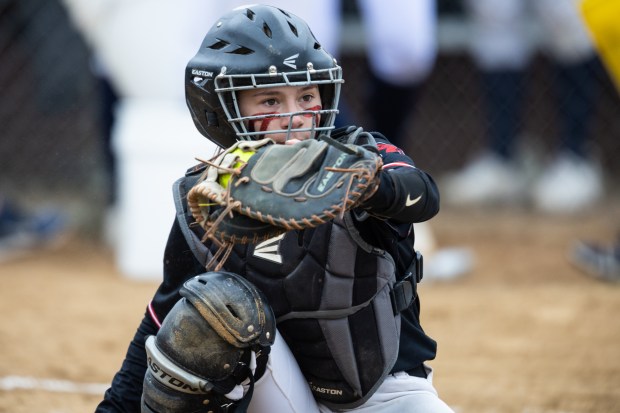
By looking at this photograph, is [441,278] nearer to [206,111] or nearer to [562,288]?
[562,288]

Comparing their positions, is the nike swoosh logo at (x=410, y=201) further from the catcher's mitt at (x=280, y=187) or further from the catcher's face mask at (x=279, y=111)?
the catcher's face mask at (x=279, y=111)

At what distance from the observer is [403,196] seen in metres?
2.04

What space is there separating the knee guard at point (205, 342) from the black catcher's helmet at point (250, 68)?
1.21 feet

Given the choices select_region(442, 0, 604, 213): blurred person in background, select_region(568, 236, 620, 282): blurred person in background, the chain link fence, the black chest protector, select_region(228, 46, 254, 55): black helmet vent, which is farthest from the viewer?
the chain link fence

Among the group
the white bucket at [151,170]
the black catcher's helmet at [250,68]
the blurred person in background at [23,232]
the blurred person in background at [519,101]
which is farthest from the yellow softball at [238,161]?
the blurred person in background at [519,101]

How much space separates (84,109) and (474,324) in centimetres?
370

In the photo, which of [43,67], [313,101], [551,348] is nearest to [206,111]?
[313,101]

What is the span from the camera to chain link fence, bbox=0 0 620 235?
690cm

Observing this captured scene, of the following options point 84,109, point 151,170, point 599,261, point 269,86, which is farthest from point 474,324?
point 84,109

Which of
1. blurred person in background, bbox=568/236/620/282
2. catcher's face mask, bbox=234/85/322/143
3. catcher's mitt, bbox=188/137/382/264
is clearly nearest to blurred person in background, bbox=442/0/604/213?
blurred person in background, bbox=568/236/620/282

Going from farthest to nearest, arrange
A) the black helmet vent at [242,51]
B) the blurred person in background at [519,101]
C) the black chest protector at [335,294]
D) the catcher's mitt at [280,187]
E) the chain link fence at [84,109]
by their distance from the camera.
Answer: the chain link fence at [84,109] → the blurred person in background at [519,101] → the black helmet vent at [242,51] → the black chest protector at [335,294] → the catcher's mitt at [280,187]

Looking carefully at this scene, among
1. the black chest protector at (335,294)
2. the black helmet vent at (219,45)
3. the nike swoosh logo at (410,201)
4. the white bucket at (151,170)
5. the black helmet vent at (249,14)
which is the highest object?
the black helmet vent at (249,14)

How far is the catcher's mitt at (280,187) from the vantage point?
1.93 metres

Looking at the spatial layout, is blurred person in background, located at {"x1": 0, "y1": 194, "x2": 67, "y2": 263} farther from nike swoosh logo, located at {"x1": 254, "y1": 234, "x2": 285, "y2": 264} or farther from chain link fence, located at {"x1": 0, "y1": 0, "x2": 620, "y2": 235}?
nike swoosh logo, located at {"x1": 254, "y1": 234, "x2": 285, "y2": 264}
